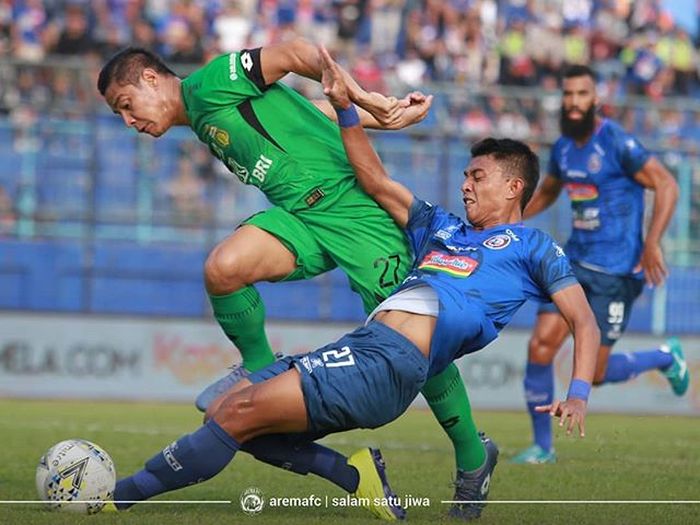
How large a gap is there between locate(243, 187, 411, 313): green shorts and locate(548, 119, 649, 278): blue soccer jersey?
397 cm

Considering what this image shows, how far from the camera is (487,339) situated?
6.20 m

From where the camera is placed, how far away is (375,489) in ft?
21.2

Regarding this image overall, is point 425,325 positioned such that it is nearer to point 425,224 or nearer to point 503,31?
point 425,224

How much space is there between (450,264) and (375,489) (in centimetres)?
108

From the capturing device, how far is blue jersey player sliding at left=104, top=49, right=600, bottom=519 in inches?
229

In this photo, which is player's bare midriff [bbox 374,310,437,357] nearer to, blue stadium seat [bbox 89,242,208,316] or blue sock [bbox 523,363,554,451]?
blue sock [bbox 523,363,554,451]

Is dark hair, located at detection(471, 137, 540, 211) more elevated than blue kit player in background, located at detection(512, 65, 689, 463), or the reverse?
dark hair, located at detection(471, 137, 540, 211)

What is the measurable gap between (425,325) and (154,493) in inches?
54.2

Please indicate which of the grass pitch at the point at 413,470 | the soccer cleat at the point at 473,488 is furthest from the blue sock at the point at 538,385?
the soccer cleat at the point at 473,488

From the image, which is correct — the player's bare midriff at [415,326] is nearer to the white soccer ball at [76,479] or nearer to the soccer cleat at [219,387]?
the soccer cleat at [219,387]

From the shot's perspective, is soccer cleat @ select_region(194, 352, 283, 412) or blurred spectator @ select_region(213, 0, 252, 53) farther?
blurred spectator @ select_region(213, 0, 252, 53)

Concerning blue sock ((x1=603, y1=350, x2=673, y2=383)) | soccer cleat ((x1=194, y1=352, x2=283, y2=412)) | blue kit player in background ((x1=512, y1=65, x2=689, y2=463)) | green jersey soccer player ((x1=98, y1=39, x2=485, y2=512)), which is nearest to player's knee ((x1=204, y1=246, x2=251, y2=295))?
green jersey soccer player ((x1=98, y1=39, x2=485, y2=512))

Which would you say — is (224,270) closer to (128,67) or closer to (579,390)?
(128,67)

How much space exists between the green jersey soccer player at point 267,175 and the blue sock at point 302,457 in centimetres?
77
